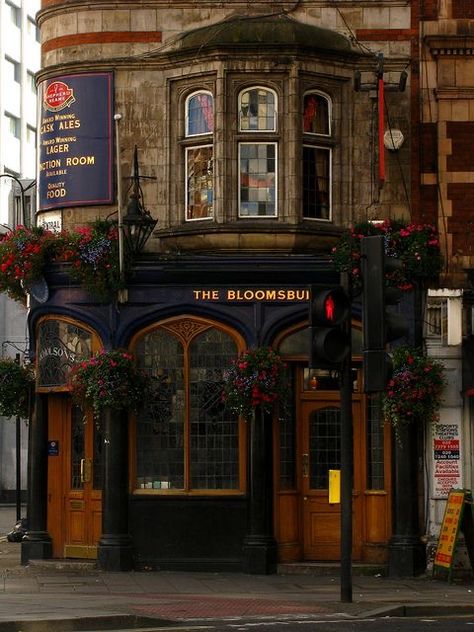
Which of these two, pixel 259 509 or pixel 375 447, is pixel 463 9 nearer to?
pixel 375 447

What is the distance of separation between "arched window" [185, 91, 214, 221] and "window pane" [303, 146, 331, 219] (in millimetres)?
1331

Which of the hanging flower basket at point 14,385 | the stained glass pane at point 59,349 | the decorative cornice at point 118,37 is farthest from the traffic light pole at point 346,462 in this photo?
the hanging flower basket at point 14,385

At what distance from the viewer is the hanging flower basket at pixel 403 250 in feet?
69.4

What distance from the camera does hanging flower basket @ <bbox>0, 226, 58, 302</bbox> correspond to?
21781 mm

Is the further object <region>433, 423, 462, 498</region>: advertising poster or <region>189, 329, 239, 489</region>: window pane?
<region>189, 329, 239, 489</region>: window pane

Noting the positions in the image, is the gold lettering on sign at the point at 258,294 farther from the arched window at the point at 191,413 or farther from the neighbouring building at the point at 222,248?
the arched window at the point at 191,413

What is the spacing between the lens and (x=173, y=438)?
21.8m

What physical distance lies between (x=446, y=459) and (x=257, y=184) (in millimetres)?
4661

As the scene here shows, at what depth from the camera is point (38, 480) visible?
2252 centimetres

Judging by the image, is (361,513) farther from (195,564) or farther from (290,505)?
(195,564)

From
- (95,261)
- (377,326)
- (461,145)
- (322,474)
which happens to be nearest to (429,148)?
(461,145)

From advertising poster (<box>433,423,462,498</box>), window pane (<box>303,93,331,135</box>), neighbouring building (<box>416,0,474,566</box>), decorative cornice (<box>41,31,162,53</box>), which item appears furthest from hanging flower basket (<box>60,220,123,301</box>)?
advertising poster (<box>433,423,462,498</box>)

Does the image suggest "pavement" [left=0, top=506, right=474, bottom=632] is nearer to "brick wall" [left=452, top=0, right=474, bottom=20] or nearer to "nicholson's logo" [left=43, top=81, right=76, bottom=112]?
"nicholson's logo" [left=43, top=81, right=76, bottom=112]

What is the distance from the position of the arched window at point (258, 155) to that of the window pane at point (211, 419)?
6.23 ft
